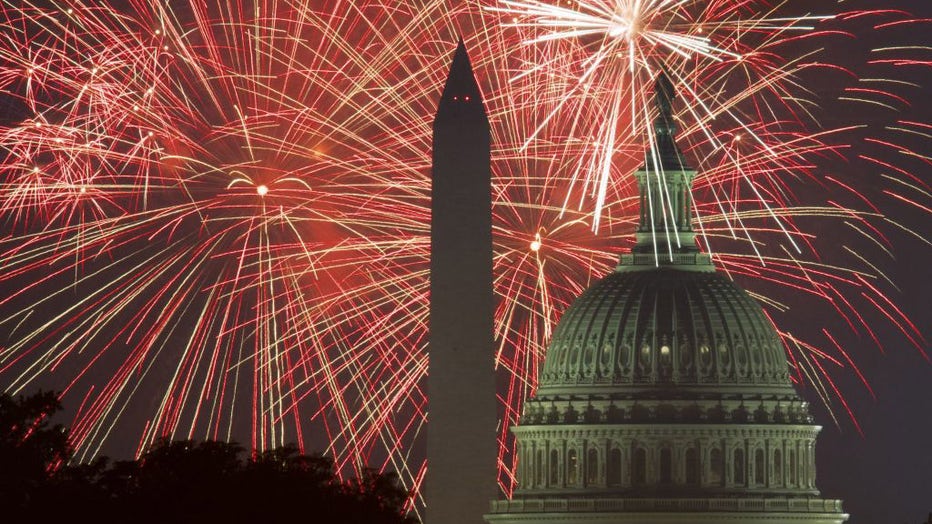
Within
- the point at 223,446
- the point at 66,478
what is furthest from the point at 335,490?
the point at 66,478

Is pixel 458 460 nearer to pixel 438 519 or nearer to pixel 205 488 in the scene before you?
pixel 438 519

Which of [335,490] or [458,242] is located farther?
[458,242]

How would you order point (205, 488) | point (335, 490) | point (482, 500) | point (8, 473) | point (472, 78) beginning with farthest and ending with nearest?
point (482, 500) < point (472, 78) < point (335, 490) < point (205, 488) < point (8, 473)

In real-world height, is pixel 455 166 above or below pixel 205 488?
above

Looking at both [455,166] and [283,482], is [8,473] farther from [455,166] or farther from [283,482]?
[455,166]

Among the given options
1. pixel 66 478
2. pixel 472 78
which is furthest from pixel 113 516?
pixel 472 78

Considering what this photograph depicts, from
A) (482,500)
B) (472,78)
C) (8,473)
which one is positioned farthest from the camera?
(482,500)
